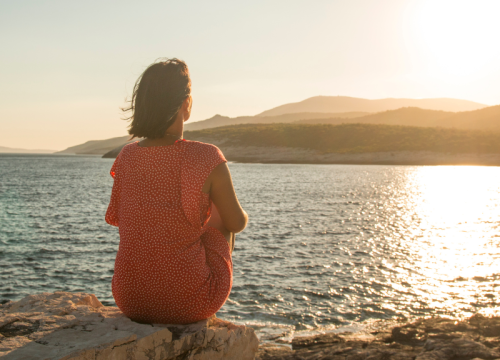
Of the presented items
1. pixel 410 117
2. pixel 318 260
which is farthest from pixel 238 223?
pixel 410 117

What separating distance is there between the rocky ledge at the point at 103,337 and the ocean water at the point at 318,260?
4409 mm

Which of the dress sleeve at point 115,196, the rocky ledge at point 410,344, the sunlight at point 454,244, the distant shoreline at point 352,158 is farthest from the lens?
the distant shoreline at point 352,158

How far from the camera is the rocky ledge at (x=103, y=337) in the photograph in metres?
2.80

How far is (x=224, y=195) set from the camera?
307 centimetres

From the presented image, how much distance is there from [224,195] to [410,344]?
4216mm

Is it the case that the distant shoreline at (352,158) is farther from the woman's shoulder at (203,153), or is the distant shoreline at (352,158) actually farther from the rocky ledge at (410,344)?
the woman's shoulder at (203,153)

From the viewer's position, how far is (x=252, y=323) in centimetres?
841

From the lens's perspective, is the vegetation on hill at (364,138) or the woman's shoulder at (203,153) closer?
the woman's shoulder at (203,153)

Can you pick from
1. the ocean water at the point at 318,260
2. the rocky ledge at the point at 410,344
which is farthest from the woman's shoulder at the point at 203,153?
the ocean water at the point at 318,260

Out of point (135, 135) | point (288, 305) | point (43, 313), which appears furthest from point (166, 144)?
point (288, 305)

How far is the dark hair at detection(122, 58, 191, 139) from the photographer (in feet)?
9.76

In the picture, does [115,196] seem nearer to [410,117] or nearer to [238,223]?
[238,223]

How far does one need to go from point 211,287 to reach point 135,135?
1.25 meters

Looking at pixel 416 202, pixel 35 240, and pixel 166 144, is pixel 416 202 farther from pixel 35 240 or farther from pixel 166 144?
pixel 166 144
